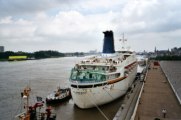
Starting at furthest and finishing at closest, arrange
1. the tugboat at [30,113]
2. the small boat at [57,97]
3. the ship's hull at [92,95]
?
1. the small boat at [57,97]
2. the ship's hull at [92,95]
3. the tugboat at [30,113]

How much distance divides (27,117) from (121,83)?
13.9m

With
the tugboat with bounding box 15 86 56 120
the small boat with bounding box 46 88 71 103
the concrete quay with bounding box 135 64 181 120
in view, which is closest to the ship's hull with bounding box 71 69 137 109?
the concrete quay with bounding box 135 64 181 120

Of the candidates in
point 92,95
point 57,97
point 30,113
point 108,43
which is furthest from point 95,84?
point 108,43

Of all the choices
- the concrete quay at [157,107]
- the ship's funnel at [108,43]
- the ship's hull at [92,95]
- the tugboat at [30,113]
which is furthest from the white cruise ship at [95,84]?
the ship's funnel at [108,43]

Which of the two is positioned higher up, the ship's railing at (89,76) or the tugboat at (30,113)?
the ship's railing at (89,76)

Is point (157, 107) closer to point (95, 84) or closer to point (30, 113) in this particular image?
point (95, 84)

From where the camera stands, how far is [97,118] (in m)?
16.0

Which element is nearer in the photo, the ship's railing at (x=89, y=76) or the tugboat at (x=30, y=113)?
the tugboat at (x=30, y=113)

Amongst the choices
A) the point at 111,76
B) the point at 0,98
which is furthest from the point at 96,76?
the point at 0,98

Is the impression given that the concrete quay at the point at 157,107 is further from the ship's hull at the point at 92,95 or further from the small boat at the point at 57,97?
the small boat at the point at 57,97

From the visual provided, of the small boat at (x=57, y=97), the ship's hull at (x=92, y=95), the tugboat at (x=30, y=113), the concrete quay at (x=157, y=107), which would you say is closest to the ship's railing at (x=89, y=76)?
the ship's hull at (x=92, y=95)

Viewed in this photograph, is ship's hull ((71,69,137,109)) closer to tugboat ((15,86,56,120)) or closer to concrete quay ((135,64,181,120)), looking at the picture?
concrete quay ((135,64,181,120))

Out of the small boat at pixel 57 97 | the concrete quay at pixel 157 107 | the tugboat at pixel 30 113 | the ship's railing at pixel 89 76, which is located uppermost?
the ship's railing at pixel 89 76

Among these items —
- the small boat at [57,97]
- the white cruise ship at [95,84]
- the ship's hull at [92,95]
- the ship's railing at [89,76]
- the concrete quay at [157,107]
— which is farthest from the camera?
the small boat at [57,97]
